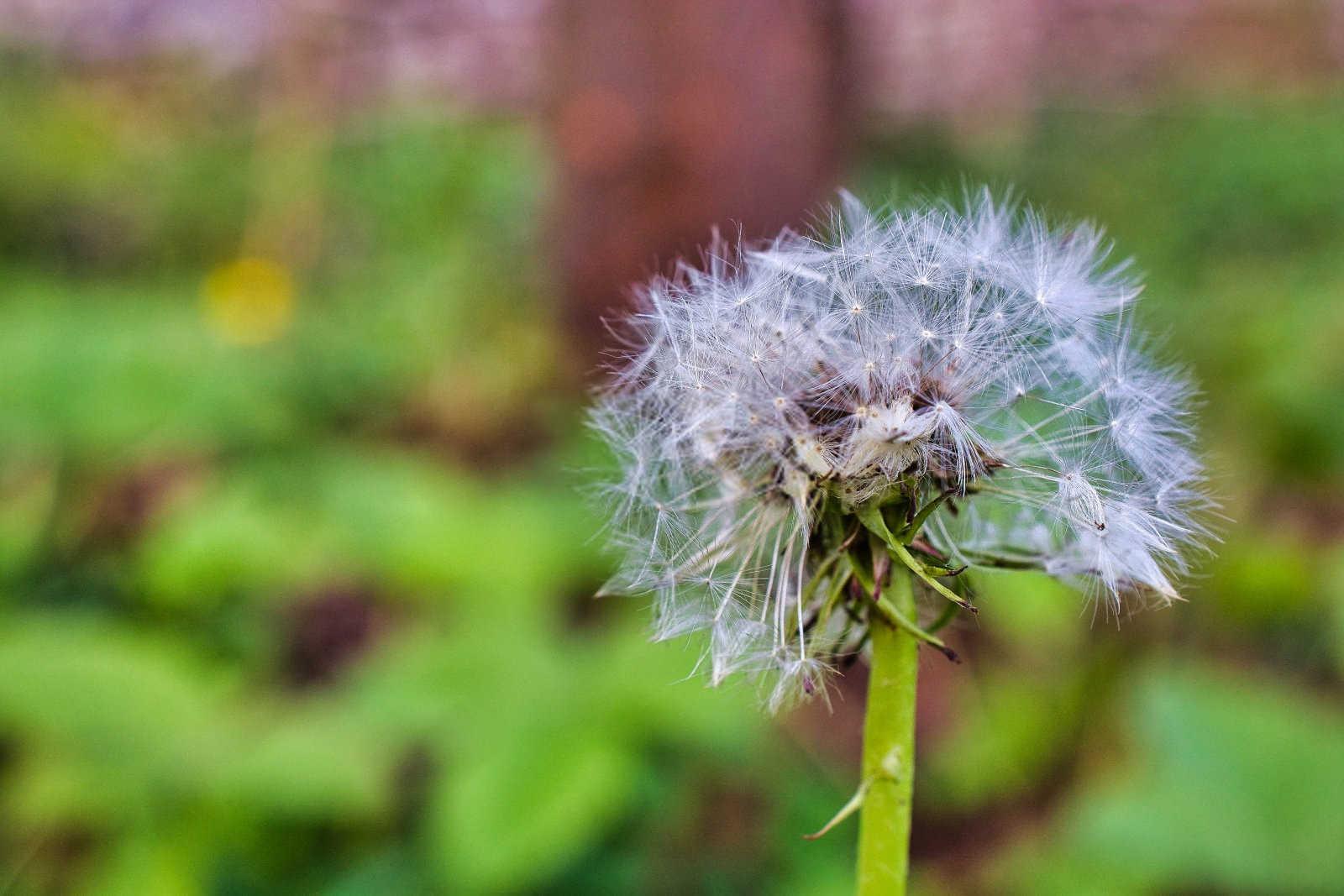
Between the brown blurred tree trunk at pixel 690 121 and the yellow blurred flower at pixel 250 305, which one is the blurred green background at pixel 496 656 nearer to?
the yellow blurred flower at pixel 250 305

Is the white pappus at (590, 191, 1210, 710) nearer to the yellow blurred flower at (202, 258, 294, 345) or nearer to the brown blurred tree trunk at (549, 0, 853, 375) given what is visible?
the brown blurred tree trunk at (549, 0, 853, 375)

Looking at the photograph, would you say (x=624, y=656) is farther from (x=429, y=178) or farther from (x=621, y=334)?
(x=429, y=178)

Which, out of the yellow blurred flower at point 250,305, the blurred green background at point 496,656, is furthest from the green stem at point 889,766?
the yellow blurred flower at point 250,305

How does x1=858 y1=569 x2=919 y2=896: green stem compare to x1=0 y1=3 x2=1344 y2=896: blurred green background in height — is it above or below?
above

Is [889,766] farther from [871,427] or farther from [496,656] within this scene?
[496,656]

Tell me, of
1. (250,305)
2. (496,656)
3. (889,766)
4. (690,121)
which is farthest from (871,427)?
(250,305)

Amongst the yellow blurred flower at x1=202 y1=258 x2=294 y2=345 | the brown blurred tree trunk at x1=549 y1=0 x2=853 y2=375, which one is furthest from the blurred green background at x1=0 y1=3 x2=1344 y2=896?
the brown blurred tree trunk at x1=549 y1=0 x2=853 y2=375
